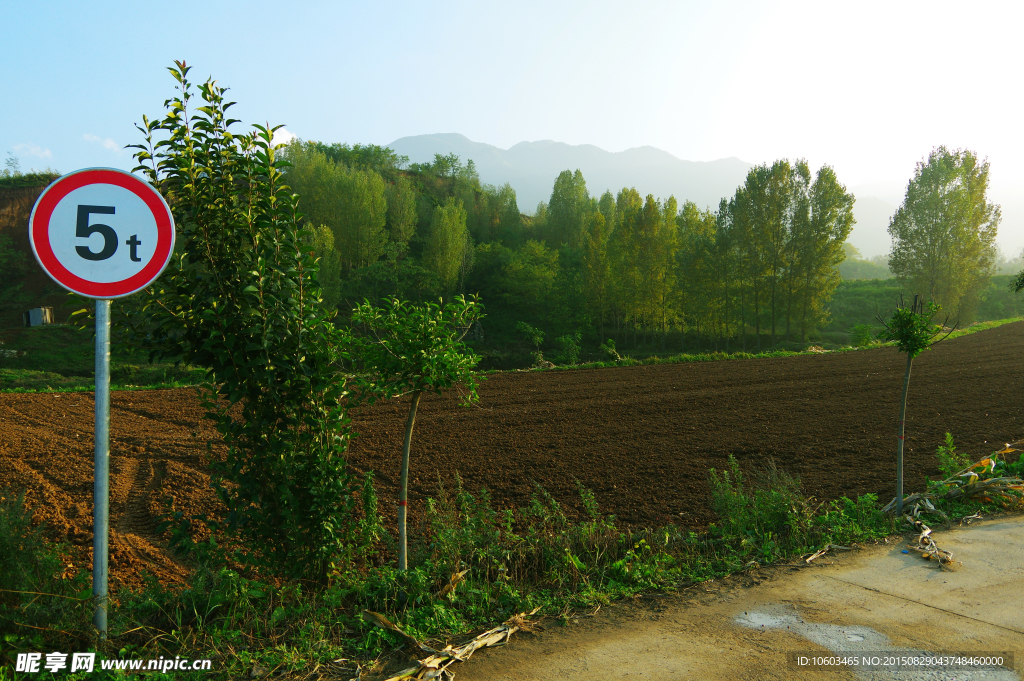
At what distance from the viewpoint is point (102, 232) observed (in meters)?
3.12

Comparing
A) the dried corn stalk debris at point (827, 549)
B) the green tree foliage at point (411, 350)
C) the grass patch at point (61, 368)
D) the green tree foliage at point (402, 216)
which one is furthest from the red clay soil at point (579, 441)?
the green tree foliage at point (402, 216)

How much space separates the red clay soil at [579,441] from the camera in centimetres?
730

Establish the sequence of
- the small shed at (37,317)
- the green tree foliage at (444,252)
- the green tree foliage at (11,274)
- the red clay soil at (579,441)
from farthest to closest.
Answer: the green tree foliage at (444,252) → the green tree foliage at (11,274) → the small shed at (37,317) → the red clay soil at (579,441)

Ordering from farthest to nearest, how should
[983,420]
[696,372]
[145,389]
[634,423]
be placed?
[696,372] → [145,389] → [634,423] → [983,420]

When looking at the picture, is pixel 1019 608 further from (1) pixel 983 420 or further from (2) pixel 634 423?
(1) pixel 983 420

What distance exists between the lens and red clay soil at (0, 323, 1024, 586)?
7297 mm

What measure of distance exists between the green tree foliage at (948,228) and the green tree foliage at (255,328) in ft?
160

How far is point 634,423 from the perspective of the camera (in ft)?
42.5

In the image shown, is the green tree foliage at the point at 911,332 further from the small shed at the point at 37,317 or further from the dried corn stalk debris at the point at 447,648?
the small shed at the point at 37,317

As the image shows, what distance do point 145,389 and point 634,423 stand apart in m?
16.4

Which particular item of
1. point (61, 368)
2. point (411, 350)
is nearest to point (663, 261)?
point (61, 368)

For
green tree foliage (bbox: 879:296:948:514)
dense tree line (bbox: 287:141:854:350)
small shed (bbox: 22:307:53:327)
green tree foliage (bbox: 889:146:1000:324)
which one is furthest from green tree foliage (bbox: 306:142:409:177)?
green tree foliage (bbox: 879:296:948:514)

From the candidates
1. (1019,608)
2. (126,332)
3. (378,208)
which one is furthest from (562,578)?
(378,208)

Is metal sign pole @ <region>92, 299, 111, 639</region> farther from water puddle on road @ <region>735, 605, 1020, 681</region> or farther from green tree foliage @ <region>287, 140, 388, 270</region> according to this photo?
green tree foliage @ <region>287, 140, 388, 270</region>
